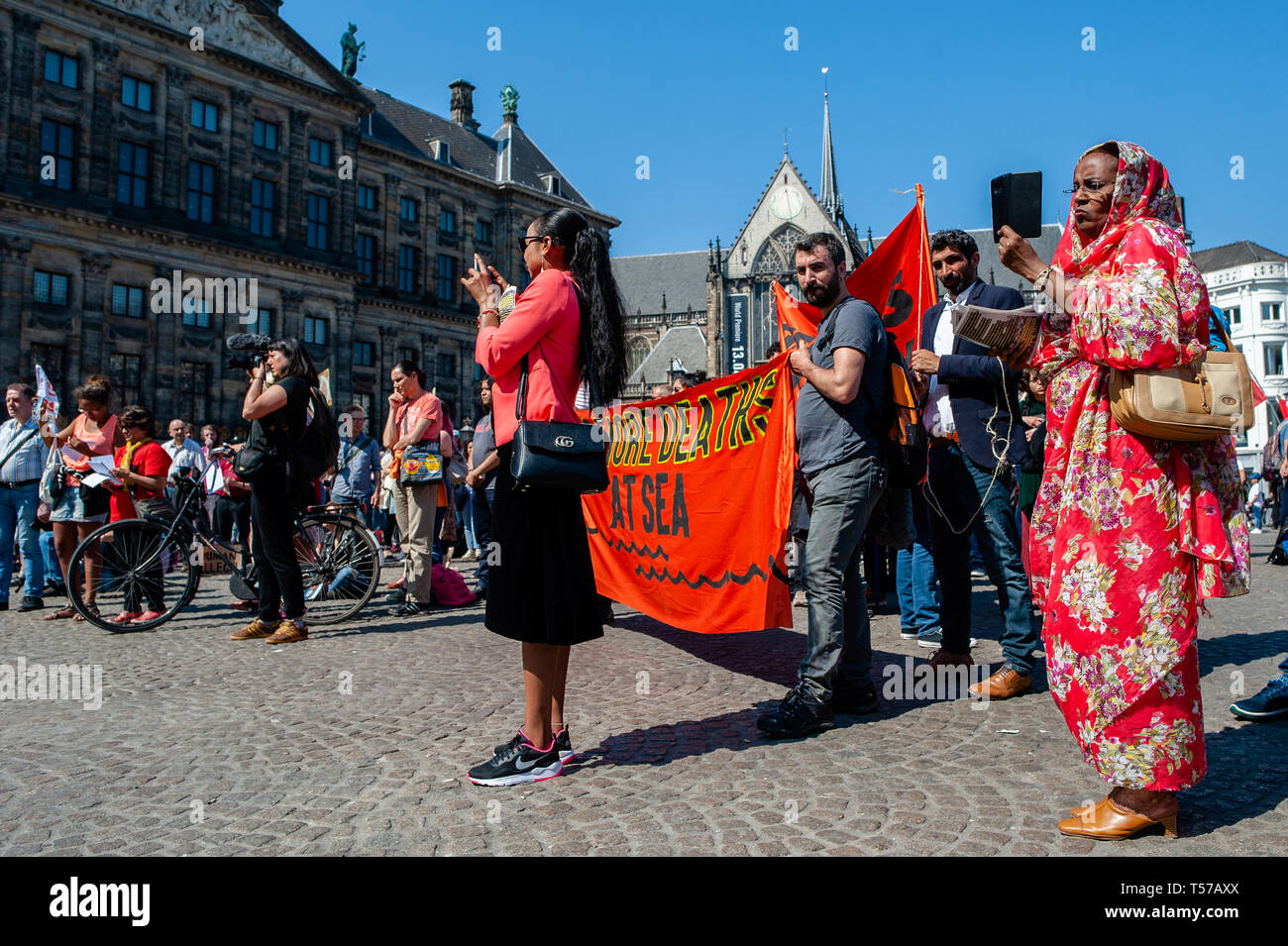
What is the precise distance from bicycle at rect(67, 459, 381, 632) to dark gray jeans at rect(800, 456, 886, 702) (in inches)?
197

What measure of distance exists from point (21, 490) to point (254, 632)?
12.7 feet

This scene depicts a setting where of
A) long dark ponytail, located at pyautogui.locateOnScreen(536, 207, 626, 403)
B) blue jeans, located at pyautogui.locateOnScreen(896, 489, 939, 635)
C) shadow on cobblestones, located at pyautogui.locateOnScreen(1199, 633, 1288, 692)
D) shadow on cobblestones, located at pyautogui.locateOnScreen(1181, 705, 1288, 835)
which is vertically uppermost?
long dark ponytail, located at pyautogui.locateOnScreen(536, 207, 626, 403)

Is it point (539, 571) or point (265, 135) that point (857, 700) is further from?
point (265, 135)

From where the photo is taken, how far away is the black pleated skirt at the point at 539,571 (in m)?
3.46

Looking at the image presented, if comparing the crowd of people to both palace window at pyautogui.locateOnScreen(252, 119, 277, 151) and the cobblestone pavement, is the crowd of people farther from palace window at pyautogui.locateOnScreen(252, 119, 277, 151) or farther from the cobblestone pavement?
palace window at pyautogui.locateOnScreen(252, 119, 277, 151)

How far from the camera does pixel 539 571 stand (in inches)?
138

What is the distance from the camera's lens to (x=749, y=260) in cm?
6969

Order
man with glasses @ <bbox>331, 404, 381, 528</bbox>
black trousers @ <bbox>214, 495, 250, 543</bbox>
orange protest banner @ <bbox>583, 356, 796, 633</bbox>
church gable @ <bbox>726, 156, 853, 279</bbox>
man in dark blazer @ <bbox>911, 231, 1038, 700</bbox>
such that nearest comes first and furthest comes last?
man in dark blazer @ <bbox>911, 231, 1038, 700</bbox> < orange protest banner @ <bbox>583, 356, 796, 633</bbox> < black trousers @ <bbox>214, 495, 250, 543</bbox> < man with glasses @ <bbox>331, 404, 381, 528</bbox> < church gable @ <bbox>726, 156, 853, 279</bbox>

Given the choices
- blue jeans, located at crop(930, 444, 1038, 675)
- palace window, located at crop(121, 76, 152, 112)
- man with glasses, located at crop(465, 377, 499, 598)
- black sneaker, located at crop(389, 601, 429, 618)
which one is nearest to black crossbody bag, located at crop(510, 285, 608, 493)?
blue jeans, located at crop(930, 444, 1038, 675)

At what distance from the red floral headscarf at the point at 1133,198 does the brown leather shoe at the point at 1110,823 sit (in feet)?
5.92

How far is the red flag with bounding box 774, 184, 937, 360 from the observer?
18.6ft

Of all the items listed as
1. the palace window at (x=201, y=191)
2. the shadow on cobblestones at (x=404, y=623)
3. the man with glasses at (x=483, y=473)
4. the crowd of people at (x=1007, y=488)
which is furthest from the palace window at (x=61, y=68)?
the crowd of people at (x=1007, y=488)
